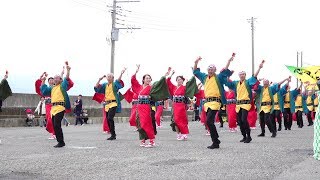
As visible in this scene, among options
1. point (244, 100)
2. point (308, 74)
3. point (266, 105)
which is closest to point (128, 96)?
point (266, 105)

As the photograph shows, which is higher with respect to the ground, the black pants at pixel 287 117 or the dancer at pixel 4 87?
the dancer at pixel 4 87

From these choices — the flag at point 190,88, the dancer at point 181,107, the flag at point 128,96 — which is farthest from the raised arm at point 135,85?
the flag at point 128,96

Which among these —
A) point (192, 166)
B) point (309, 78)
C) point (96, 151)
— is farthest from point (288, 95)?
point (192, 166)

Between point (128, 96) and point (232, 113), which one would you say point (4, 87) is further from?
point (232, 113)

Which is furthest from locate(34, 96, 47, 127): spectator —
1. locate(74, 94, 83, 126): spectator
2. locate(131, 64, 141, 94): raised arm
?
locate(131, 64, 141, 94): raised arm

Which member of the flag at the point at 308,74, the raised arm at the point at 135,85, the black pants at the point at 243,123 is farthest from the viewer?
the raised arm at the point at 135,85

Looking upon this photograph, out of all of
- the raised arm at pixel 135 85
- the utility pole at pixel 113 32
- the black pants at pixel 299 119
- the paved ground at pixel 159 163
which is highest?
the utility pole at pixel 113 32

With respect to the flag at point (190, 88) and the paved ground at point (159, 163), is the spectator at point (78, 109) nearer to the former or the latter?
the flag at point (190, 88)

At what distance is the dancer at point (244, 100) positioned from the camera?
43.8ft

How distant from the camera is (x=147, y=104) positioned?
12.2 metres

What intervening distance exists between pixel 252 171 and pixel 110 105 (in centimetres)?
825

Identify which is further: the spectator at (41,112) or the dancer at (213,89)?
the spectator at (41,112)

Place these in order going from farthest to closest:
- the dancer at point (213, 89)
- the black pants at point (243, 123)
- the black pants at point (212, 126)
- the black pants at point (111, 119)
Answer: the black pants at point (111, 119), the black pants at point (243, 123), the dancer at point (213, 89), the black pants at point (212, 126)

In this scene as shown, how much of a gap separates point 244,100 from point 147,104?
2.98m
